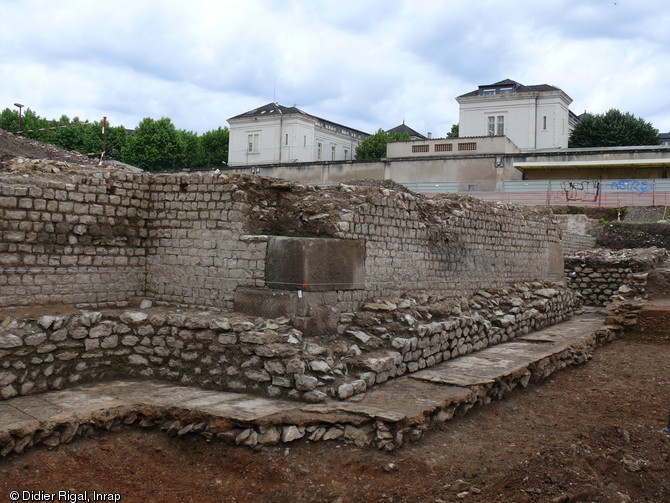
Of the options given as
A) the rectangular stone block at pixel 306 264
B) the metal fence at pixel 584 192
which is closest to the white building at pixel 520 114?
the metal fence at pixel 584 192

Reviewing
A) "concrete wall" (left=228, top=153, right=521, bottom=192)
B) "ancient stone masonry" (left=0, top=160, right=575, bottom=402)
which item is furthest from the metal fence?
"ancient stone masonry" (left=0, top=160, right=575, bottom=402)

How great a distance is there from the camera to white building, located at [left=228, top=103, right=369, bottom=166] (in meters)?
48.5

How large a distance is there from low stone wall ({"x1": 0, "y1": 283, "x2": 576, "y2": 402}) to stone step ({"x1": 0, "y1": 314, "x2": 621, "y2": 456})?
18 centimetres

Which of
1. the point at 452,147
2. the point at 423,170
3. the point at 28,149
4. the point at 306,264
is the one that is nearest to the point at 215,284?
the point at 306,264

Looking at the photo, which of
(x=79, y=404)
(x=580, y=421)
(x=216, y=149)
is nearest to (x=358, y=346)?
(x=580, y=421)

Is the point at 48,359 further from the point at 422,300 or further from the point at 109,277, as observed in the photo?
the point at 422,300

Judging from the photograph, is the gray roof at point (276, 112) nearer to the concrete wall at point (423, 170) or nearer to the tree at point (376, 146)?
the tree at point (376, 146)

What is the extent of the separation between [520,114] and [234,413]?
4412 cm

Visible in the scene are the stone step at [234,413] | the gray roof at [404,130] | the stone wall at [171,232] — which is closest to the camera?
the stone step at [234,413]

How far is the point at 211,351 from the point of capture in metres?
6.88

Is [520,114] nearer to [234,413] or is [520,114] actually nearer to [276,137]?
[276,137]

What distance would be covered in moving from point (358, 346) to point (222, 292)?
1875 millimetres

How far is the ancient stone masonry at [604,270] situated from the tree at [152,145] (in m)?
37.8

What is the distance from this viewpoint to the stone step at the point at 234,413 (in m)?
5.55
